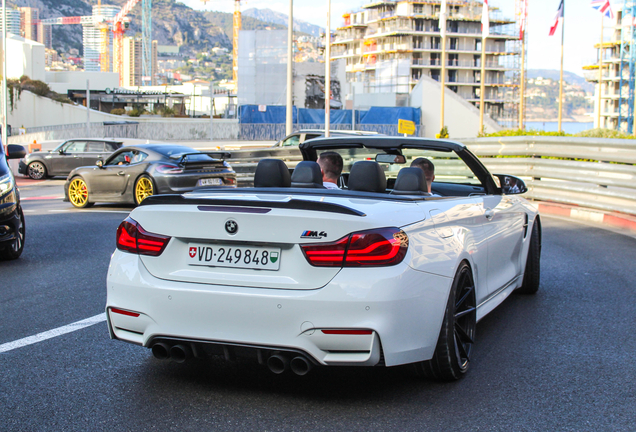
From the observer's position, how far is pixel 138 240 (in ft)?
12.5

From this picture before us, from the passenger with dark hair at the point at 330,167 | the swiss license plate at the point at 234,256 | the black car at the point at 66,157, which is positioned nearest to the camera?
the swiss license plate at the point at 234,256

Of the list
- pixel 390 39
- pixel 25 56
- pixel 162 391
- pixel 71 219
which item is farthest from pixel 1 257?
pixel 390 39

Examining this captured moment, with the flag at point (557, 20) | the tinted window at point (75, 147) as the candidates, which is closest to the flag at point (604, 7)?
the flag at point (557, 20)

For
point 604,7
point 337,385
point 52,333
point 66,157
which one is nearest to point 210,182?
point 52,333

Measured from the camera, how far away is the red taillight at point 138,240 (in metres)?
3.73

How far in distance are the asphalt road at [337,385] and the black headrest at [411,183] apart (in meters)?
1.06

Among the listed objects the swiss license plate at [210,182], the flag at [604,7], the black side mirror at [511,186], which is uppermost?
the flag at [604,7]

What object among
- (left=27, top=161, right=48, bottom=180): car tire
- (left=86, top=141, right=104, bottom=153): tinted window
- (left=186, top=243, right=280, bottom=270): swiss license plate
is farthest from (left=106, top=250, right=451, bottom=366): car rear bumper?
(left=27, top=161, right=48, bottom=180): car tire

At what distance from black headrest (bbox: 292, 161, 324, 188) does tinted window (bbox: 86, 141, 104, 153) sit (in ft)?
72.2

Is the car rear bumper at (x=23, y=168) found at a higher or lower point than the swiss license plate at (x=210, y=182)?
lower

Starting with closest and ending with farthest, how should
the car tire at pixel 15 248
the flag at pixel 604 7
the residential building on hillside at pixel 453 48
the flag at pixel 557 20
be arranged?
the car tire at pixel 15 248 → the flag at pixel 604 7 → the flag at pixel 557 20 → the residential building on hillside at pixel 453 48

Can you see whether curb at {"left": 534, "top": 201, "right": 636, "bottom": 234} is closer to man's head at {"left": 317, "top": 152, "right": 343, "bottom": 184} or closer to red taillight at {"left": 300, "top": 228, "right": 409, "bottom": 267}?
man's head at {"left": 317, "top": 152, "right": 343, "bottom": 184}

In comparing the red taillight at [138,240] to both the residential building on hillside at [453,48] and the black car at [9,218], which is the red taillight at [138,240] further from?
the residential building on hillside at [453,48]

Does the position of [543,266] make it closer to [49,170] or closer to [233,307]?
[233,307]
